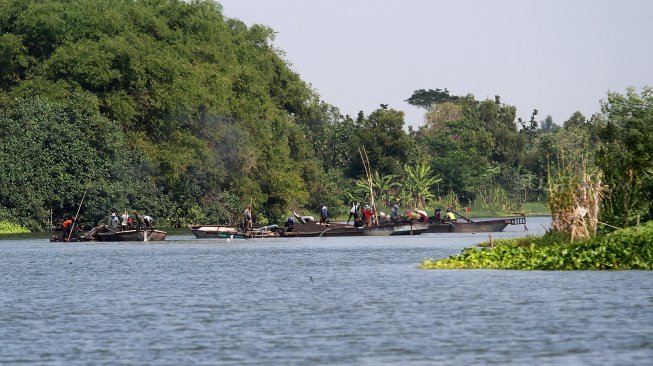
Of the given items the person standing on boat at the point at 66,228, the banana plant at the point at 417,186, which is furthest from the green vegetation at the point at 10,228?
the banana plant at the point at 417,186

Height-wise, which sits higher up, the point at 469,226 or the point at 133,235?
the point at 469,226

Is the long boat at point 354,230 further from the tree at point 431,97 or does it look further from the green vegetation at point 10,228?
the tree at point 431,97

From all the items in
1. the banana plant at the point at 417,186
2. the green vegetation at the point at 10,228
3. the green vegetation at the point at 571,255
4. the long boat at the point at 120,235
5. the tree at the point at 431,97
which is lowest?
the green vegetation at the point at 571,255

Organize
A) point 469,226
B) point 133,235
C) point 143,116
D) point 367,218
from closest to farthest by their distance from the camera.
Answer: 1. point 133,235
2. point 367,218
3. point 469,226
4. point 143,116

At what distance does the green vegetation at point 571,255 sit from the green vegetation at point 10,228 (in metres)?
44.9

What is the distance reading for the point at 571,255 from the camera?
36.0 meters

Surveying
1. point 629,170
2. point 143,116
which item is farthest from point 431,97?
point 629,170

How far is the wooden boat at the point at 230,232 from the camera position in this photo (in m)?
69.1

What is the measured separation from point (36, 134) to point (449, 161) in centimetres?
5219

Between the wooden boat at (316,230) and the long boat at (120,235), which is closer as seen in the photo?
the long boat at (120,235)

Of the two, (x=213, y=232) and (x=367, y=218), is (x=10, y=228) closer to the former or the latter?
(x=213, y=232)

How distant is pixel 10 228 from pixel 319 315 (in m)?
55.9

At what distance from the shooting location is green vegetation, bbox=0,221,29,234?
77938 millimetres

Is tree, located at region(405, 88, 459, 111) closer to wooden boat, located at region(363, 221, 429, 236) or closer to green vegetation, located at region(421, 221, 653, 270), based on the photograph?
wooden boat, located at region(363, 221, 429, 236)
